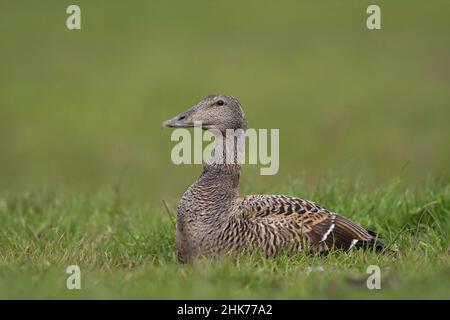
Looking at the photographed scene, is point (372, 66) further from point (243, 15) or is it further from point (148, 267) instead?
point (148, 267)

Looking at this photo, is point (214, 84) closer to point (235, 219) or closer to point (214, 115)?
point (214, 115)

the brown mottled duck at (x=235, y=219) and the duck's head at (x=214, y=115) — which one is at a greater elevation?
the duck's head at (x=214, y=115)

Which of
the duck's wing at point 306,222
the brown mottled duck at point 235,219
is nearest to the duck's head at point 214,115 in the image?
the brown mottled duck at point 235,219

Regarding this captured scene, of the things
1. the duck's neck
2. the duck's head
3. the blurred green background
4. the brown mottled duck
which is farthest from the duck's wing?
the blurred green background

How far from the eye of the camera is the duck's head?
8148 millimetres

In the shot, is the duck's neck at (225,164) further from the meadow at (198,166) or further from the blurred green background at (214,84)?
the blurred green background at (214,84)

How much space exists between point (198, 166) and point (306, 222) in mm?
9965

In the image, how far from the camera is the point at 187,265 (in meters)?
7.21

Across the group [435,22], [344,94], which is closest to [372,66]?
[344,94]

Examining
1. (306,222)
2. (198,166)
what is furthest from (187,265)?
(198,166)

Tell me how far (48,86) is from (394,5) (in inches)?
441

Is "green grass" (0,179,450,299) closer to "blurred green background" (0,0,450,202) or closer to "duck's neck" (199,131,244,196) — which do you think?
"duck's neck" (199,131,244,196)

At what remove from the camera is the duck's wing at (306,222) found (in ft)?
25.7

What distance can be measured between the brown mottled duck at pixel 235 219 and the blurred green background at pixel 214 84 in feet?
17.7
